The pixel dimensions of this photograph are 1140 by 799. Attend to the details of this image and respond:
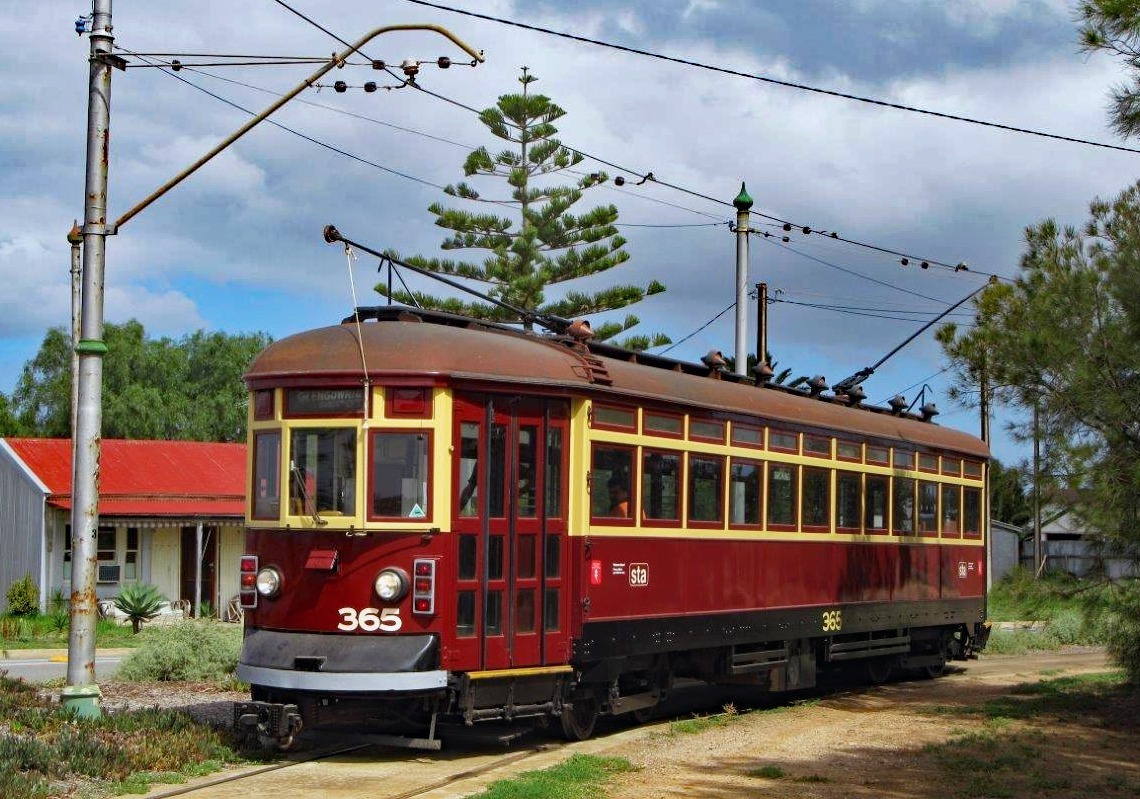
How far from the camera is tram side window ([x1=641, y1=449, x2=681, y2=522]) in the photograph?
13008 mm

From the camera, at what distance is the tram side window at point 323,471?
11203 millimetres

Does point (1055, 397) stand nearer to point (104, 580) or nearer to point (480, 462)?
point (480, 462)

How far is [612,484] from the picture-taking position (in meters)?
12.5

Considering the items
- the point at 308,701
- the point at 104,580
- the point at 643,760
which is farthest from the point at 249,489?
the point at 104,580

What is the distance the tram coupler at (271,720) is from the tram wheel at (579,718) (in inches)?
95.9

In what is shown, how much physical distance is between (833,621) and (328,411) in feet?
24.6

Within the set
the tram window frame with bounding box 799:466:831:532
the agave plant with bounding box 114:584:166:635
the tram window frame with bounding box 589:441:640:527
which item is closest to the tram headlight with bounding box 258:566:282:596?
the tram window frame with bounding box 589:441:640:527

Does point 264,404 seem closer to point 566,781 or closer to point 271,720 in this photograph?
point 271,720

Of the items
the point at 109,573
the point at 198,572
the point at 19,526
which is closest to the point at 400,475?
the point at 198,572

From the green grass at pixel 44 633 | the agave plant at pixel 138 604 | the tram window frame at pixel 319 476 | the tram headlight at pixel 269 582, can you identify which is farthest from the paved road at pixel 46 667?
the tram window frame at pixel 319 476

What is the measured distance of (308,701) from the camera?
1091 cm

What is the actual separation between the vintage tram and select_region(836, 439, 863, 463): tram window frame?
2.16 meters

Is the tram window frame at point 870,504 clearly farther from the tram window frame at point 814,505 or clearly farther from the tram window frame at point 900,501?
the tram window frame at point 814,505

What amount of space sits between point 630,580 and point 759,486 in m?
2.74
